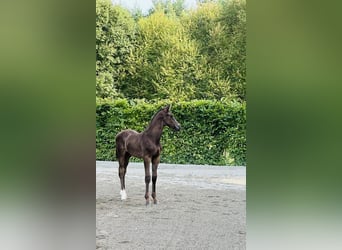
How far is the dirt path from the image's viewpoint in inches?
130

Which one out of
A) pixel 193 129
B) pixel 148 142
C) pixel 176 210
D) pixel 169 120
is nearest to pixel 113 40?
pixel 193 129

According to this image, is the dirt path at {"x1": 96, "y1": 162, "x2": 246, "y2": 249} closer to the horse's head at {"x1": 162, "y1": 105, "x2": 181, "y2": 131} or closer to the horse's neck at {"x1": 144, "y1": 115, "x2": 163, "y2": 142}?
the horse's neck at {"x1": 144, "y1": 115, "x2": 163, "y2": 142}

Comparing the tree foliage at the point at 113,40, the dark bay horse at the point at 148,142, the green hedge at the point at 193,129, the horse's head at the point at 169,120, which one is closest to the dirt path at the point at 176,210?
the green hedge at the point at 193,129

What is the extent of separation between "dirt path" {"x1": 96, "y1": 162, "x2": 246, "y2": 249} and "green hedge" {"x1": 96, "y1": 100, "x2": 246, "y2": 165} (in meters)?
0.16

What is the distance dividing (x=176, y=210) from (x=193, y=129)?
1.43m

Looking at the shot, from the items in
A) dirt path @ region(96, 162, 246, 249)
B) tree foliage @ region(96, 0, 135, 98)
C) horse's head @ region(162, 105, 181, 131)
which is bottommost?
dirt path @ region(96, 162, 246, 249)

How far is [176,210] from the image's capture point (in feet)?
13.1

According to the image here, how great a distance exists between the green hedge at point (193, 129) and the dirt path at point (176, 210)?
158 millimetres

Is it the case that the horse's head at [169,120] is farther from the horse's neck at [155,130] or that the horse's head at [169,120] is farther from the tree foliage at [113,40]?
the tree foliage at [113,40]

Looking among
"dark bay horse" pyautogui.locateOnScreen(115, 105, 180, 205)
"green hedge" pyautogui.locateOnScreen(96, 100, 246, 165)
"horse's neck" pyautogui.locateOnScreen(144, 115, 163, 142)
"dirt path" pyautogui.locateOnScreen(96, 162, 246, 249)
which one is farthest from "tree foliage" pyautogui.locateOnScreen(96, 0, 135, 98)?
"horse's neck" pyautogui.locateOnScreen(144, 115, 163, 142)
